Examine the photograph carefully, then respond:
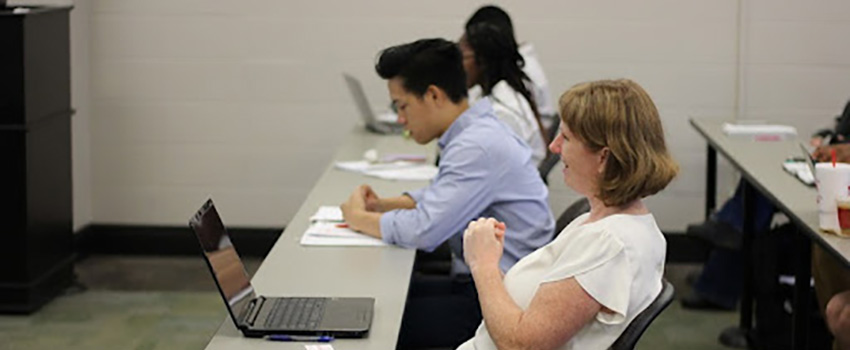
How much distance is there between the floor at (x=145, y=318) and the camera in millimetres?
5051

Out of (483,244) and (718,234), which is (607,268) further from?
(718,234)

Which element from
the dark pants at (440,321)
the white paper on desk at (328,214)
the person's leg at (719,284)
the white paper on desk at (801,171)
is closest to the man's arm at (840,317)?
the white paper on desk at (801,171)

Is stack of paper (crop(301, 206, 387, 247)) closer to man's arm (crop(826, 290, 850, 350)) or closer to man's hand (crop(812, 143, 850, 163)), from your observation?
man's arm (crop(826, 290, 850, 350))

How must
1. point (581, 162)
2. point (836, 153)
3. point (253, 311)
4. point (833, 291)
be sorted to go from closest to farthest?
point (581, 162) → point (253, 311) → point (833, 291) → point (836, 153)

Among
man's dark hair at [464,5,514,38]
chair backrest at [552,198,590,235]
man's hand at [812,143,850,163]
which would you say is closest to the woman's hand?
chair backrest at [552,198,590,235]

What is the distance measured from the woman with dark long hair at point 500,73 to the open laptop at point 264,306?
7.23 feet

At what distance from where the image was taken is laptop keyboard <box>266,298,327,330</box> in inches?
107

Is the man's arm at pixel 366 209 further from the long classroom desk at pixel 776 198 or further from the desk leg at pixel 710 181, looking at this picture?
the desk leg at pixel 710 181

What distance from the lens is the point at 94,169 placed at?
6.55 meters

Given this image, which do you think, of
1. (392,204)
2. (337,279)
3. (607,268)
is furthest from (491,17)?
(607,268)

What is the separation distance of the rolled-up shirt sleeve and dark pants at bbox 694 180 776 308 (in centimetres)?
224

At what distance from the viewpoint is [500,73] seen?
5.14 meters

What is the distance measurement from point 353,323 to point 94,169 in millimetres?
4123

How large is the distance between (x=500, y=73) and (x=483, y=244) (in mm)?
2656
